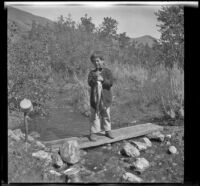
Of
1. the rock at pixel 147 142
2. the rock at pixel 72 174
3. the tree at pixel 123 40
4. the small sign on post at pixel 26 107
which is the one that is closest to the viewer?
the rock at pixel 72 174

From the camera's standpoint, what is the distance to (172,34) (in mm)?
5461

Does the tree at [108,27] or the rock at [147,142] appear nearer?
the tree at [108,27]

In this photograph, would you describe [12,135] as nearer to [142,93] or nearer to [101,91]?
[101,91]

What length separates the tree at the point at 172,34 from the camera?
5.38 metres

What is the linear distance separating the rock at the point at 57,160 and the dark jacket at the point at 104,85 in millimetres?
972

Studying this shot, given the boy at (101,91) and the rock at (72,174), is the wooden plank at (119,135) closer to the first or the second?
the boy at (101,91)

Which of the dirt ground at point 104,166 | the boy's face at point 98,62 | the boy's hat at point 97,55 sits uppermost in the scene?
the boy's hat at point 97,55

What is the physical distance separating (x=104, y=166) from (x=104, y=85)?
4.21ft

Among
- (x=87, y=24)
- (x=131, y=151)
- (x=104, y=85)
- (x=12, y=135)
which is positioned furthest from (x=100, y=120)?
(x=87, y=24)

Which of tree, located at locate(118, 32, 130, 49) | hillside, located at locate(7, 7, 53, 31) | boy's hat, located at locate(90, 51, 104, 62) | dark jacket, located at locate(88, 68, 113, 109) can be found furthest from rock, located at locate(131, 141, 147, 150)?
hillside, located at locate(7, 7, 53, 31)

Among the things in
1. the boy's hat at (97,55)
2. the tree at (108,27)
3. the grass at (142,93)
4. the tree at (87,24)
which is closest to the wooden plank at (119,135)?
the grass at (142,93)
